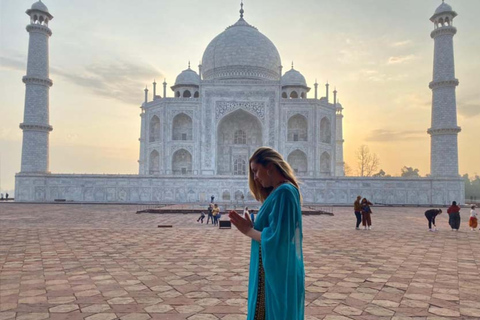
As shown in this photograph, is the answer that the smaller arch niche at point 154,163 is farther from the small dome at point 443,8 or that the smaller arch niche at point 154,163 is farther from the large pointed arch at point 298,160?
the small dome at point 443,8

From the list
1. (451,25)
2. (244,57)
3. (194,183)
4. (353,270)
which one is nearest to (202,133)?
(194,183)

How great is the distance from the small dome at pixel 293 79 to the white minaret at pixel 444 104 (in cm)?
1199

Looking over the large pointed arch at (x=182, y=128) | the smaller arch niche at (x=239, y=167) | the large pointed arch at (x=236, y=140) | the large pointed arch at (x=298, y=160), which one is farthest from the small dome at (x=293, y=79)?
the large pointed arch at (x=182, y=128)

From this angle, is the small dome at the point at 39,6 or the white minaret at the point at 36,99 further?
the small dome at the point at 39,6

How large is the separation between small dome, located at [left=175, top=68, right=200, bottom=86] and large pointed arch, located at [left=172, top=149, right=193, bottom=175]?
271 inches

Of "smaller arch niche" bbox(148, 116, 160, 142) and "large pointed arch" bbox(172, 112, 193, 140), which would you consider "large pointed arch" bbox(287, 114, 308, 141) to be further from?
"smaller arch niche" bbox(148, 116, 160, 142)

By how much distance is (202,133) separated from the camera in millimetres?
29547

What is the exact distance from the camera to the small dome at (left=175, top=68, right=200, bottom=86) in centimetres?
3369

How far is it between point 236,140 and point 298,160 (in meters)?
5.71

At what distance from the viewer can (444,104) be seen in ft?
80.4

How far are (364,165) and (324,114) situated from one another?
20317 millimetres

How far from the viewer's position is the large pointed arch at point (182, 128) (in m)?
31.6

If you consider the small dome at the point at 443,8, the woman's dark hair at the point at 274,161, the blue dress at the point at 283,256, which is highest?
the small dome at the point at 443,8

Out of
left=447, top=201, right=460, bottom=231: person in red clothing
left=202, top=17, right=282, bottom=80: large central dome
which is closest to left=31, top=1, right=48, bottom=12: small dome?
left=202, top=17, right=282, bottom=80: large central dome
